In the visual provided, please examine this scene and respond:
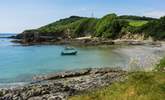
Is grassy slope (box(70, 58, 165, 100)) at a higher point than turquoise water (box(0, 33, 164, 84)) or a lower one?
higher

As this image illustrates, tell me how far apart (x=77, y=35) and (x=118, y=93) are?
150 metres

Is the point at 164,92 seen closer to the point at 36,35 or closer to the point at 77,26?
the point at 36,35

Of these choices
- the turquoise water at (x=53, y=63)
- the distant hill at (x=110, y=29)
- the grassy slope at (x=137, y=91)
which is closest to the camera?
the grassy slope at (x=137, y=91)

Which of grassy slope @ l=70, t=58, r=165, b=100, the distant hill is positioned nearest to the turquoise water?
grassy slope @ l=70, t=58, r=165, b=100

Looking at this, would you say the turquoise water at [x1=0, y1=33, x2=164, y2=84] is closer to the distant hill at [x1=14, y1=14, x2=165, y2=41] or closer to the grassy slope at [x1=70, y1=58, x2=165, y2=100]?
the grassy slope at [x1=70, y1=58, x2=165, y2=100]

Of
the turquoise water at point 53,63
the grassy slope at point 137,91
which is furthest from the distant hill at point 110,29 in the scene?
the grassy slope at point 137,91

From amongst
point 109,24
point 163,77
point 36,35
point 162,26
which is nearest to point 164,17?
point 162,26

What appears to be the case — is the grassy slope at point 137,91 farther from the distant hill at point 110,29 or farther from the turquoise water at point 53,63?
the distant hill at point 110,29

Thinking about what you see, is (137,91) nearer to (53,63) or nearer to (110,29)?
(53,63)

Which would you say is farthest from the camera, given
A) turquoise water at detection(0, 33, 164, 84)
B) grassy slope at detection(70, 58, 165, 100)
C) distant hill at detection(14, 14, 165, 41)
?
distant hill at detection(14, 14, 165, 41)

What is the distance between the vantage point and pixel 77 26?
175500mm

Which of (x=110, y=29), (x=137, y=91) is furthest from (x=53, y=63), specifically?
(x=110, y=29)

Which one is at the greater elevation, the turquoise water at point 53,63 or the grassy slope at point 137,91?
the grassy slope at point 137,91

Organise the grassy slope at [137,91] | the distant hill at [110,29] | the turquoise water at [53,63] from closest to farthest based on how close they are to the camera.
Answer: the grassy slope at [137,91], the turquoise water at [53,63], the distant hill at [110,29]
